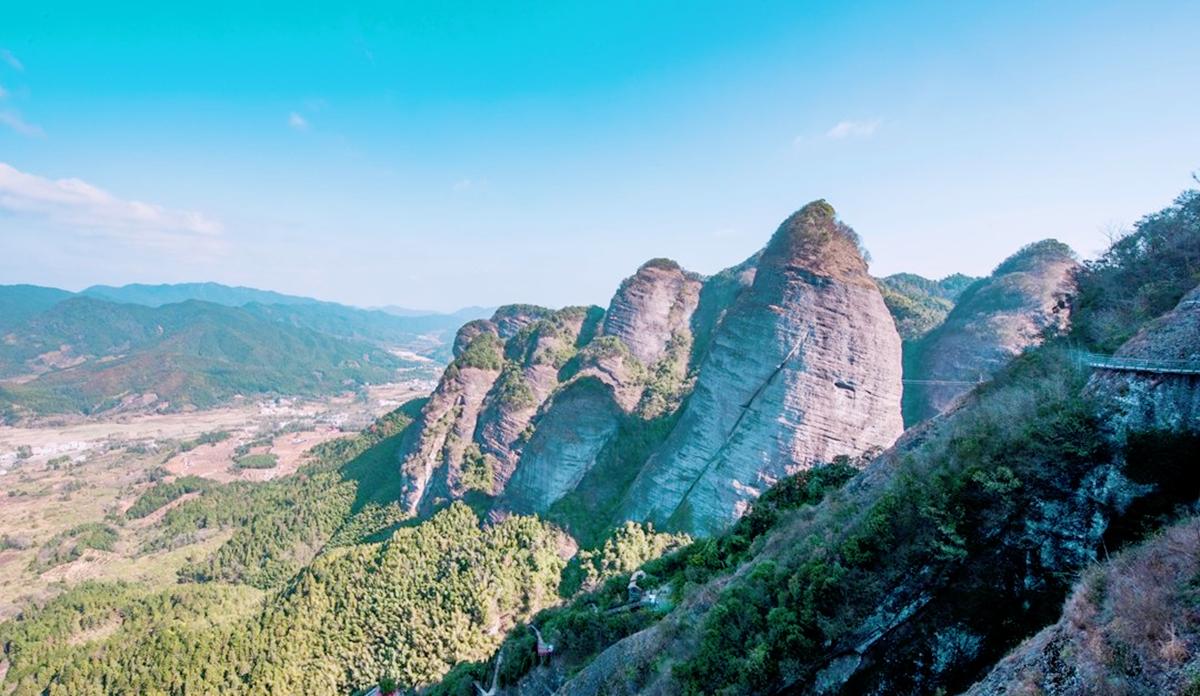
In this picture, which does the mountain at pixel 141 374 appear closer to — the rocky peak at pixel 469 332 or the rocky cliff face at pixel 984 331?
the rocky peak at pixel 469 332

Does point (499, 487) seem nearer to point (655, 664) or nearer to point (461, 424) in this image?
point (461, 424)

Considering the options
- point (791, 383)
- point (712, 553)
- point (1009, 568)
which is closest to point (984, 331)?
point (791, 383)

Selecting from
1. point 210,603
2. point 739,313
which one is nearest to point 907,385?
point 739,313

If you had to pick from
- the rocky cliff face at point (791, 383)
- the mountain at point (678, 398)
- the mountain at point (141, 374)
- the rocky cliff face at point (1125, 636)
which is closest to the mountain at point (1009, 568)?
the rocky cliff face at point (1125, 636)

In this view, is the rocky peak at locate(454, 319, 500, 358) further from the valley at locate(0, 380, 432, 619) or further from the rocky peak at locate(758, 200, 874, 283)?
the rocky peak at locate(758, 200, 874, 283)

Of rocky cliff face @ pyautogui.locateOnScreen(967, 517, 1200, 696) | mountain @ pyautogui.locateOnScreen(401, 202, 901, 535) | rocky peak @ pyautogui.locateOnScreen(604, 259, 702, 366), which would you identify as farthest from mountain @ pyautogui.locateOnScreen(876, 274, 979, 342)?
rocky cliff face @ pyautogui.locateOnScreen(967, 517, 1200, 696)
